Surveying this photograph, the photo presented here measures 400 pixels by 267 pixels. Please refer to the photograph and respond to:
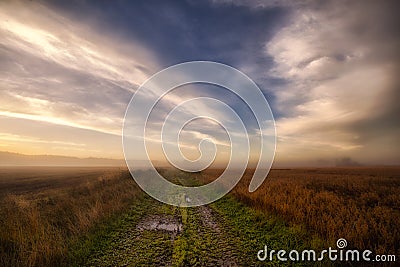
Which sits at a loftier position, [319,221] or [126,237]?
[319,221]

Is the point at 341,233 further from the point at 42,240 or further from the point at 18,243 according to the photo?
the point at 18,243

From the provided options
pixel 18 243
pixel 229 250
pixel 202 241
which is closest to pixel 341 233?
pixel 229 250

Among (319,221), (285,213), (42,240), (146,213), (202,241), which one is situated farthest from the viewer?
(146,213)

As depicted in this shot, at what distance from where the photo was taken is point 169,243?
21.9 ft

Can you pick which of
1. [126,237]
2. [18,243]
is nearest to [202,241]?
[126,237]

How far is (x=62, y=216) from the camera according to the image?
8953mm

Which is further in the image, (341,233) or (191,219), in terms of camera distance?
(191,219)

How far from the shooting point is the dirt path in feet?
18.1

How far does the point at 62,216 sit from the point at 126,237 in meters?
3.67

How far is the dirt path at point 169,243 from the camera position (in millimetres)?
5527

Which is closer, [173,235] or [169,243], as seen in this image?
[169,243]

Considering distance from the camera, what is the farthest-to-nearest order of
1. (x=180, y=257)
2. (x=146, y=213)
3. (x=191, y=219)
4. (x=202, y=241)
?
(x=146, y=213)
(x=191, y=219)
(x=202, y=241)
(x=180, y=257)

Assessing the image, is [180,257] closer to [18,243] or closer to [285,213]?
[18,243]

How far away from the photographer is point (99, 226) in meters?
7.84
